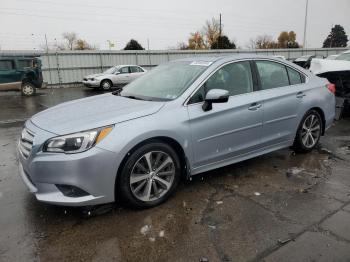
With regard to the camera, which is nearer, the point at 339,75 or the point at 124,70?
the point at 339,75

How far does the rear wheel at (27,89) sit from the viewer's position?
16.5m

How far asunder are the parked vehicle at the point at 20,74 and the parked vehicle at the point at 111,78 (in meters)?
3.10

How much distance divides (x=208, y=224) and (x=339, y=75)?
20.3 feet

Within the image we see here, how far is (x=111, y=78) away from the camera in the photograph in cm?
1942

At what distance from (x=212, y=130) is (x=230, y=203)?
863mm

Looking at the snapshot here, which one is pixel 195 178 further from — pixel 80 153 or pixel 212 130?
pixel 80 153

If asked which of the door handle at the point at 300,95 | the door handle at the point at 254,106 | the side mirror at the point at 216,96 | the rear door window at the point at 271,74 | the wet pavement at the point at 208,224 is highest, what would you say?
the rear door window at the point at 271,74

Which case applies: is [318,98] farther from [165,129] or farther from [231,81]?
[165,129]

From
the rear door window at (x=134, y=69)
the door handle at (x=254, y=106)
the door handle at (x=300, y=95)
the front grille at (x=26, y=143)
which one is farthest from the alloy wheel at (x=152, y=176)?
the rear door window at (x=134, y=69)

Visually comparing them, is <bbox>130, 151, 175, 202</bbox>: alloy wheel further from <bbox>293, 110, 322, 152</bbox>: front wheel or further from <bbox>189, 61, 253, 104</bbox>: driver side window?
<bbox>293, 110, 322, 152</bbox>: front wheel

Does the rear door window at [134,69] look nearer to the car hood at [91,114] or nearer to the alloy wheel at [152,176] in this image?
the car hood at [91,114]

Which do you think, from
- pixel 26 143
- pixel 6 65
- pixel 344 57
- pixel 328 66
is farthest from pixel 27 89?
pixel 26 143

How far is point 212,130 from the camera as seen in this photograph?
3914 millimetres

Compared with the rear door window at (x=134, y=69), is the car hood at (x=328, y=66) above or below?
above
